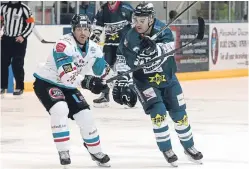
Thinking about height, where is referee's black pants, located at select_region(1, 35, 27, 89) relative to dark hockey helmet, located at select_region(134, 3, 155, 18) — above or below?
below

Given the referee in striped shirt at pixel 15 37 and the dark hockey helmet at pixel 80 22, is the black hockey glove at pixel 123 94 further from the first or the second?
the referee in striped shirt at pixel 15 37

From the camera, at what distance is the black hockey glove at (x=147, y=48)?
5936 mm

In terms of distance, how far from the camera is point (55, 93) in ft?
19.1

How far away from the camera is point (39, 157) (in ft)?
21.1

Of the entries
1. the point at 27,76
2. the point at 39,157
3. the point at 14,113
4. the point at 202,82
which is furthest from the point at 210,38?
the point at 39,157

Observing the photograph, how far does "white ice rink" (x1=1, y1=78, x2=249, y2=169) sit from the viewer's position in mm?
6207

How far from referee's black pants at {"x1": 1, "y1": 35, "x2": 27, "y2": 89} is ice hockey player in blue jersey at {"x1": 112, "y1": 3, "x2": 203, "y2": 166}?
5.34 meters

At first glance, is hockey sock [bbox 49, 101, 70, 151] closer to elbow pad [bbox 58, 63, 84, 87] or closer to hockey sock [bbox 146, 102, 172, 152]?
elbow pad [bbox 58, 63, 84, 87]

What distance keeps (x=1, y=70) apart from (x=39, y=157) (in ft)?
16.9

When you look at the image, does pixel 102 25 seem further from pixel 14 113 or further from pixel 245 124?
pixel 245 124

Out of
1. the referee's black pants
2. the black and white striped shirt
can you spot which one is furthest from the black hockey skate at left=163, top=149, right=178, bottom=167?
the black and white striped shirt

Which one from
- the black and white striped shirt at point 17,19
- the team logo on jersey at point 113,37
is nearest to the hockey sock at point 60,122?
the team logo on jersey at point 113,37

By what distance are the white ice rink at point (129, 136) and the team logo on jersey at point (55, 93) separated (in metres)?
0.50

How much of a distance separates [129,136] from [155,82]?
176 centimetres
